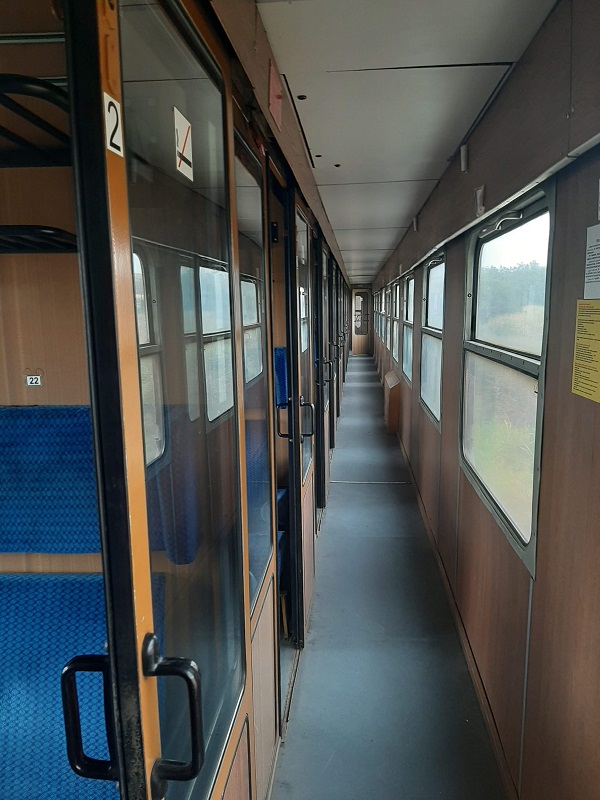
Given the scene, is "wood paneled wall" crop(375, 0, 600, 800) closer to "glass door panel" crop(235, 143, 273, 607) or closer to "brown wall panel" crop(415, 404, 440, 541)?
"glass door panel" crop(235, 143, 273, 607)

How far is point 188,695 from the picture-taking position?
84cm

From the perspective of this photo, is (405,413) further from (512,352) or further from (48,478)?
(48,478)

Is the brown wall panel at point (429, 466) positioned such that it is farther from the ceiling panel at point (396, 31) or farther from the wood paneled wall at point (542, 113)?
the ceiling panel at point (396, 31)

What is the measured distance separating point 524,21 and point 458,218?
1.49 m

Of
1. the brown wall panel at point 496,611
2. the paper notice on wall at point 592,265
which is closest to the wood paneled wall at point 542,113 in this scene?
the paper notice on wall at point 592,265

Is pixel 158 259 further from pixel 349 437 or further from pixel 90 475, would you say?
pixel 349 437

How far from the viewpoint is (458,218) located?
2.99m

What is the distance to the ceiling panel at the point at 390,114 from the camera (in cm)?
193

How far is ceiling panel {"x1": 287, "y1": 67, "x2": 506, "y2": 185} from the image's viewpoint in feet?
6.32

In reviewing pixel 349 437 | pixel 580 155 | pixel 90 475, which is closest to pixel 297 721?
Answer: pixel 90 475

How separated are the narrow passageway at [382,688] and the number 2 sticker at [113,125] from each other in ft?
7.93

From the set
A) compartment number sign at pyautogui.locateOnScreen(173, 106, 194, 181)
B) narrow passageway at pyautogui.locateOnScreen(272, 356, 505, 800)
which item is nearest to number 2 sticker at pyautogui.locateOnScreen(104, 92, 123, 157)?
→ compartment number sign at pyautogui.locateOnScreen(173, 106, 194, 181)

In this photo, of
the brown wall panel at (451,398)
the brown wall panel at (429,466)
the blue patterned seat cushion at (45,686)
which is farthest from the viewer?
the brown wall panel at (429,466)

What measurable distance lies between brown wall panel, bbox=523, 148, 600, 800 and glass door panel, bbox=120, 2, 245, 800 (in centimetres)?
94
